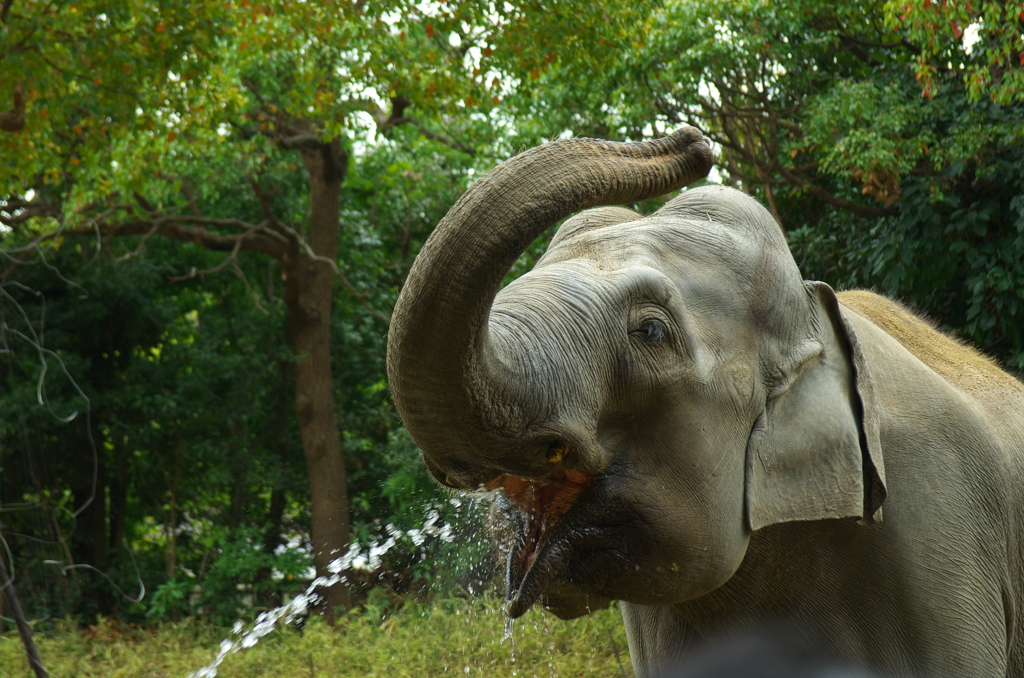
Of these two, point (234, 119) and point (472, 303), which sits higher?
point (234, 119)

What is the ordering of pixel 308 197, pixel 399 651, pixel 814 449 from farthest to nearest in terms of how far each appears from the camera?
pixel 308 197 → pixel 399 651 → pixel 814 449

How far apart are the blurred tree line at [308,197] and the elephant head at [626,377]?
93 cm

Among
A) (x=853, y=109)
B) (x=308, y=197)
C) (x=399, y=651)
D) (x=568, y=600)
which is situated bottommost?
(x=399, y=651)

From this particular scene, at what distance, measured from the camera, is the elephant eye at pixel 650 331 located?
1.52 metres

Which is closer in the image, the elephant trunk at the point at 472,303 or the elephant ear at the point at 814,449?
the elephant trunk at the point at 472,303

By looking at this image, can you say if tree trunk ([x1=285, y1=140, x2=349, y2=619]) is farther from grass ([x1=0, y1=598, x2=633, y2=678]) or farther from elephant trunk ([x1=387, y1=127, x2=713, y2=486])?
elephant trunk ([x1=387, y1=127, x2=713, y2=486])

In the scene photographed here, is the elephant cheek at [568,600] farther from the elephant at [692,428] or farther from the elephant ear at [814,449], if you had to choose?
the elephant ear at [814,449]

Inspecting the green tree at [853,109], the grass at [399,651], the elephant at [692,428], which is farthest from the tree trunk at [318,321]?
the elephant at [692,428]

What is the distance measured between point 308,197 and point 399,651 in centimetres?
635

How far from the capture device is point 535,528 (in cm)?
157

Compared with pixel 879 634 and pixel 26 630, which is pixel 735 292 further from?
pixel 26 630

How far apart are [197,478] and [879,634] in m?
8.37

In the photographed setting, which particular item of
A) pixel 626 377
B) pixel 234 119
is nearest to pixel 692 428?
pixel 626 377

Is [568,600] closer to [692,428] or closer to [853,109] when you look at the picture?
[692,428]
